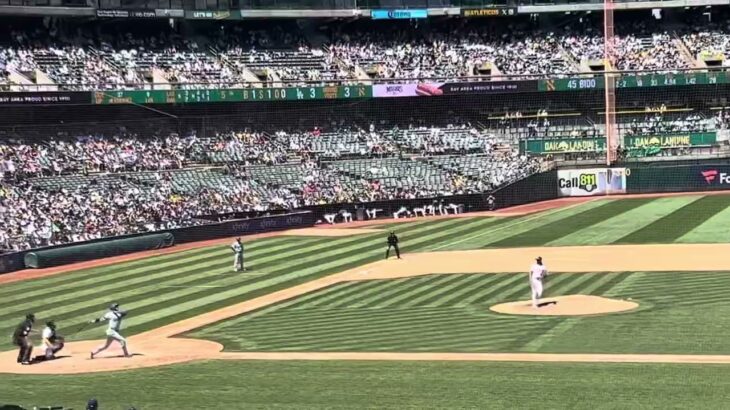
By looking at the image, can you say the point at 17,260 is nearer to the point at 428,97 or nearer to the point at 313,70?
the point at 313,70

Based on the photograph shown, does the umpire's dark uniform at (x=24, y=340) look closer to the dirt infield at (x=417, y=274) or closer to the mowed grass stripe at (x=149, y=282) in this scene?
the dirt infield at (x=417, y=274)

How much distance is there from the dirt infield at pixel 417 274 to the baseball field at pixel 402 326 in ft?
0.28

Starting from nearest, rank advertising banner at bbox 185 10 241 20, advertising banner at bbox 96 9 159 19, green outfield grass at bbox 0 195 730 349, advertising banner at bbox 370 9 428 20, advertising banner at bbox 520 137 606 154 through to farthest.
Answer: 1. green outfield grass at bbox 0 195 730 349
2. advertising banner at bbox 96 9 159 19
3. advertising banner at bbox 185 10 241 20
4. advertising banner at bbox 520 137 606 154
5. advertising banner at bbox 370 9 428 20

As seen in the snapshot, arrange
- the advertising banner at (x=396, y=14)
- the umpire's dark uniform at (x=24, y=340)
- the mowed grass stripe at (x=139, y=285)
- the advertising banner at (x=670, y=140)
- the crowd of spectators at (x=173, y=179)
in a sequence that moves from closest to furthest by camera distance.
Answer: the umpire's dark uniform at (x=24, y=340), the mowed grass stripe at (x=139, y=285), the crowd of spectators at (x=173, y=179), the advertising banner at (x=670, y=140), the advertising banner at (x=396, y=14)

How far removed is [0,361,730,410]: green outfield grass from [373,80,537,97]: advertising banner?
4335 centimetres

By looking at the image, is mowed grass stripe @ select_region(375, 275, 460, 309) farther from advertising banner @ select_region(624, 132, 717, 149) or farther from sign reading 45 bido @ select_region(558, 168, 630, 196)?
advertising banner @ select_region(624, 132, 717, 149)

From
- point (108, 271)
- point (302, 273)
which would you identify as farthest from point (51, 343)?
point (108, 271)

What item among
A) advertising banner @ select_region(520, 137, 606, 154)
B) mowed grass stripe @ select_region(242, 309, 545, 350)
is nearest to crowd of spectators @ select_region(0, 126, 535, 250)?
advertising banner @ select_region(520, 137, 606, 154)

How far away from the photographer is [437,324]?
849 inches

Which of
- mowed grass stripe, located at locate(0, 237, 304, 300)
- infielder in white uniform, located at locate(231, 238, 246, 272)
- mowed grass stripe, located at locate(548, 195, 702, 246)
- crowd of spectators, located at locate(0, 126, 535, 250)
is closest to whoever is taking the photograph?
mowed grass stripe, located at locate(0, 237, 304, 300)

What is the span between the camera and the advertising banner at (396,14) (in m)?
63.8

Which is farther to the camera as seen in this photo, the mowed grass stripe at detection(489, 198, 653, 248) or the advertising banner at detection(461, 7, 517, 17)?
the advertising banner at detection(461, 7, 517, 17)

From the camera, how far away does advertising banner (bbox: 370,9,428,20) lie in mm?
63844

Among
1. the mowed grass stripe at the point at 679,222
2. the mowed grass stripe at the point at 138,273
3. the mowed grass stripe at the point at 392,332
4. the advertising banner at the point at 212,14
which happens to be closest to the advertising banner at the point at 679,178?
the mowed grass stripe at the point at 679,222
